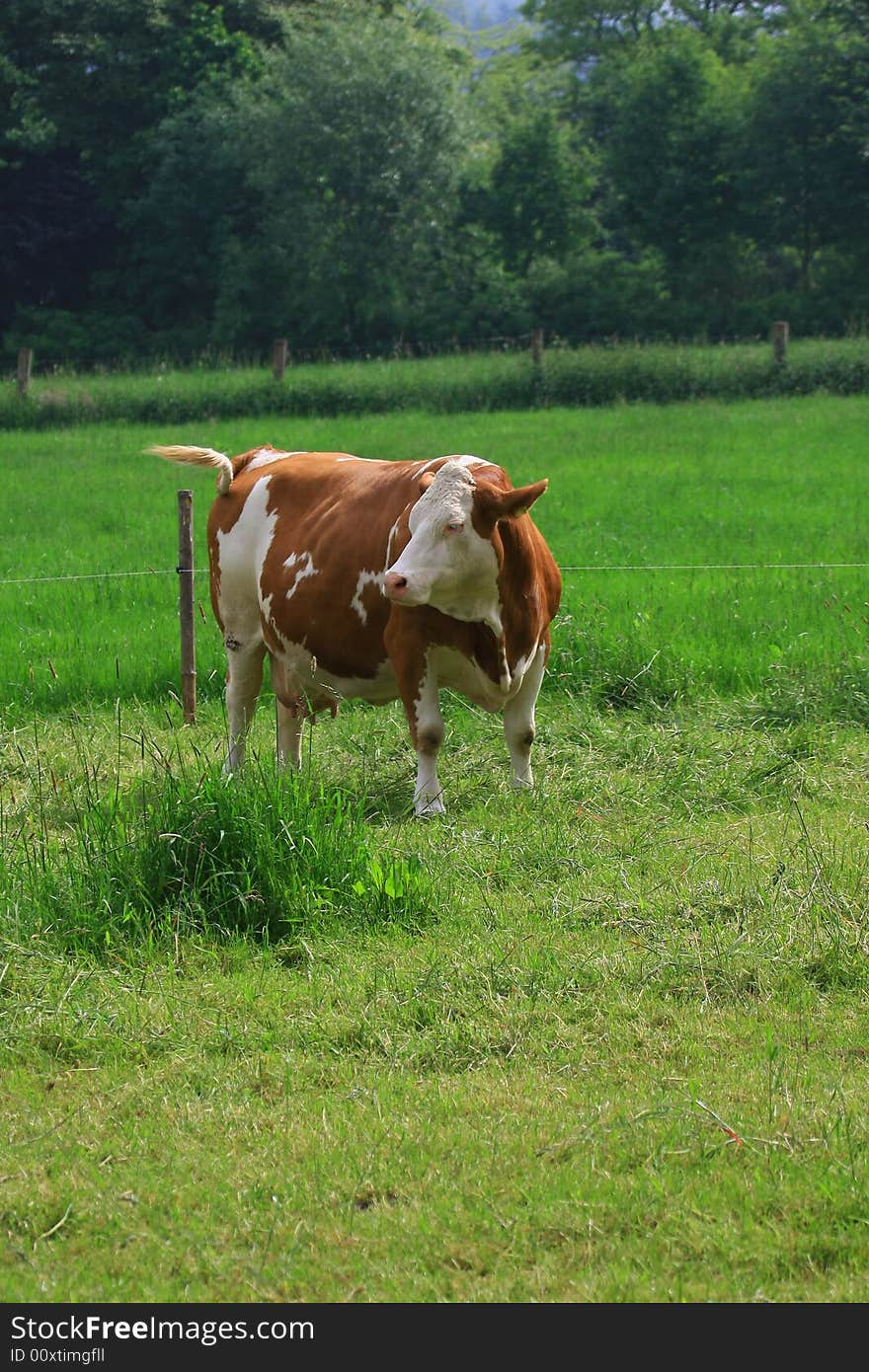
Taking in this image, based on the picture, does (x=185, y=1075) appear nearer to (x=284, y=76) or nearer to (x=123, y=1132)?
(x=123, y=1132)

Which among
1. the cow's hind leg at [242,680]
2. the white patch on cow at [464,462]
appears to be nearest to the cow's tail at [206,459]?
the cow's hind leg at [242,680]

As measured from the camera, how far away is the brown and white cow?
22.0 feet

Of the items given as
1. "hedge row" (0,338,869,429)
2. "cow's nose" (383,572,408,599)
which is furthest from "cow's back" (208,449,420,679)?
"hedge row" (0,338,869,429)

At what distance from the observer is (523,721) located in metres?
7.30

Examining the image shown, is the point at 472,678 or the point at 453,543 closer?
the point at 453,543

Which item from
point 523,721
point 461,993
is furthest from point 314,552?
point 461,993

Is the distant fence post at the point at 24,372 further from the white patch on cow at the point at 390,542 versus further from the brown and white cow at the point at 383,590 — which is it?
the white patch on cow at the point at 390,542

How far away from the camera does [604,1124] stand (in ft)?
13.8

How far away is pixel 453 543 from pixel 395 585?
13.3 inches

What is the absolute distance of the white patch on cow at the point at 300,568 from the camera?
7555 mm

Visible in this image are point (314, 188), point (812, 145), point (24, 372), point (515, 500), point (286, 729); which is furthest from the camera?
point (812, 145)

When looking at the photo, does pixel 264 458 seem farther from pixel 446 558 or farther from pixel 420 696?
pixel 446 558

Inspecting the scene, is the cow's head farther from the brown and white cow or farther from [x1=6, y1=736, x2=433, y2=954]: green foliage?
[x1=6, y1=736, x2=433, y2=954]: green foliage

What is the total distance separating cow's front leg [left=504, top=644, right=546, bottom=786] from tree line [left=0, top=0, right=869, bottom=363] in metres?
35.6
